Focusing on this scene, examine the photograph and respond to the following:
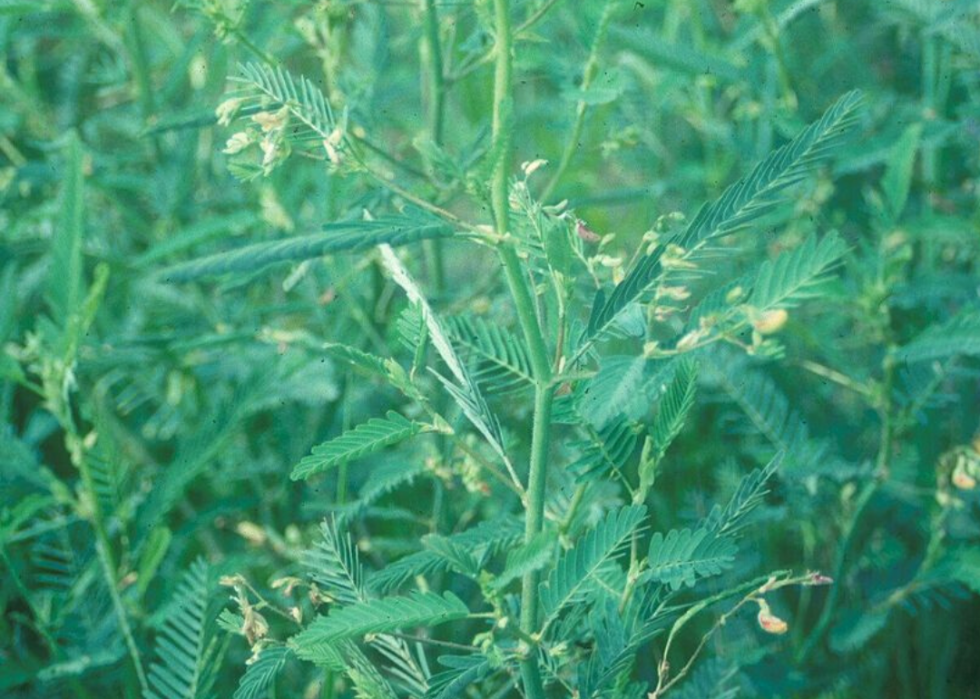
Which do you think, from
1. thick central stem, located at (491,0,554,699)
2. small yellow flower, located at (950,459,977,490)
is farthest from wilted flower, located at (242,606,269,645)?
small yellow flower, located at (950,459,977,490)

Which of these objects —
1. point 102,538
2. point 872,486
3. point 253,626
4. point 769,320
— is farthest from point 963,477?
point 102,538

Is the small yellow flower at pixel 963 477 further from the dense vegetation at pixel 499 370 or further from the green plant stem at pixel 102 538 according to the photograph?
the green plant stem at pixel 102 538

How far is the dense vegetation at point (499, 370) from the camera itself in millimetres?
745

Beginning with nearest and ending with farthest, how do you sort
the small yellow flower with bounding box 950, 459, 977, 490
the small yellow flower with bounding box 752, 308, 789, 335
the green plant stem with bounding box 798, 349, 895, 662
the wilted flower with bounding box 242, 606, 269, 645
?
1. the small yellow flower with bounding box 752, 308, 789, 335
2. the wilted flower with bounding box 242, 606, 269, 645
3. the small yellow flower with bounding box 950, 459, 977, 490
4. the green plant stem with bounding box 798, 349, 895, 662

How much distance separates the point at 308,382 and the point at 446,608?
724 millimetres

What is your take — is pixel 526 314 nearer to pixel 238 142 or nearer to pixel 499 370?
pixel 499 370

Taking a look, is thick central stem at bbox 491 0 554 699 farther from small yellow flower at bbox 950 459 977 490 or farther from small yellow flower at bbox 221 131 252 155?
small yellow flower at bbox 950 459 977 490

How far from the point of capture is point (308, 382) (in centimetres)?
138

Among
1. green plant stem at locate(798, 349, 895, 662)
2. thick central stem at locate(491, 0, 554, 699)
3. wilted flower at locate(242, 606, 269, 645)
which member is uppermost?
thick central stem at locate(491, 0, 554, 699)

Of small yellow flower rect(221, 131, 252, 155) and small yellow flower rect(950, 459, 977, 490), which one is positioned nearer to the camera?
small yellow flower rect(221, 131, 252, 155)

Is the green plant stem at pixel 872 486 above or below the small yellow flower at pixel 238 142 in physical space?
below

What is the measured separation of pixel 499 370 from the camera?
853mm

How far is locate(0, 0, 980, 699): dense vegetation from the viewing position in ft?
2.44

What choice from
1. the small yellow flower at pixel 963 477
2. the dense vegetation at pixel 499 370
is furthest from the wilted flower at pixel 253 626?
the small yellow flower at pixel 963 477
